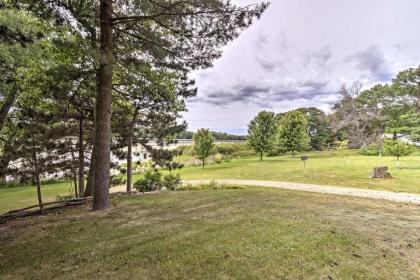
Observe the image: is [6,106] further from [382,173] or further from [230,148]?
[230,148]

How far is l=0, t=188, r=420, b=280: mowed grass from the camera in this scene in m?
3.06

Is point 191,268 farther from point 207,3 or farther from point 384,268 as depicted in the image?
point 207,3

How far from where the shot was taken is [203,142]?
22859 mm

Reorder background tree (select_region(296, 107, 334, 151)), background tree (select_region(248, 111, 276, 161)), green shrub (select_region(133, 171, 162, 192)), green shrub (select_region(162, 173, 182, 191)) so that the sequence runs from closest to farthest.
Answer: green shrub (select_region(133, 171, 162, 192)), green shrub (select_region(162, 173, 182, 191)), background tree (select_region(248, 111, 276, 161)), background tree (select_region(296, 107, 334, 151))

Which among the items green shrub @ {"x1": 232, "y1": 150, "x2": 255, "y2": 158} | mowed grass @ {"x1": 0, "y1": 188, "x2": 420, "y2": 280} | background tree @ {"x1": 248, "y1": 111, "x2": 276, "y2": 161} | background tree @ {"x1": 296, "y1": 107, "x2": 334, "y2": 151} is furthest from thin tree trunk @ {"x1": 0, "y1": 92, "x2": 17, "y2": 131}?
background tree @ {"x1": 296, "y1": 107, "x2": 334, "y2": 151}

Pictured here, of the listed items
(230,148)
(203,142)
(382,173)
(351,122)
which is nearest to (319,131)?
(351,122)

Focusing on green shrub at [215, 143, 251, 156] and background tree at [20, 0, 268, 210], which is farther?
green shrub at [215, 143, 251, 156]

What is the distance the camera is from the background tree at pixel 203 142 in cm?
2272

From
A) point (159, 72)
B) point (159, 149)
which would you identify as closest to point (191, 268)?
point (159, 72)

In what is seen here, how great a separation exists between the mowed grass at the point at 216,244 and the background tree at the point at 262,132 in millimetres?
20761

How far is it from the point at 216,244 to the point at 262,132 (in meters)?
23.9

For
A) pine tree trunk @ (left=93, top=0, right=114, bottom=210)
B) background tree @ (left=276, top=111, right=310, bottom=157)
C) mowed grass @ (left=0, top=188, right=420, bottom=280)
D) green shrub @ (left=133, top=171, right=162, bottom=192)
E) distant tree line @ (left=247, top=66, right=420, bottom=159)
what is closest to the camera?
mowed grass @ (left=0, top=188, right=420, bottom=280)

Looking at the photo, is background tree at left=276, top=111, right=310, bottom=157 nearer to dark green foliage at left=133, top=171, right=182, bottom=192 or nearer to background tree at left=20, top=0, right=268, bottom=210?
dark green foliage at left=133, top=171, right=182, bottom=192

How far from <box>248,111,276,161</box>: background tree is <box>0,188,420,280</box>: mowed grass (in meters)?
20.8
